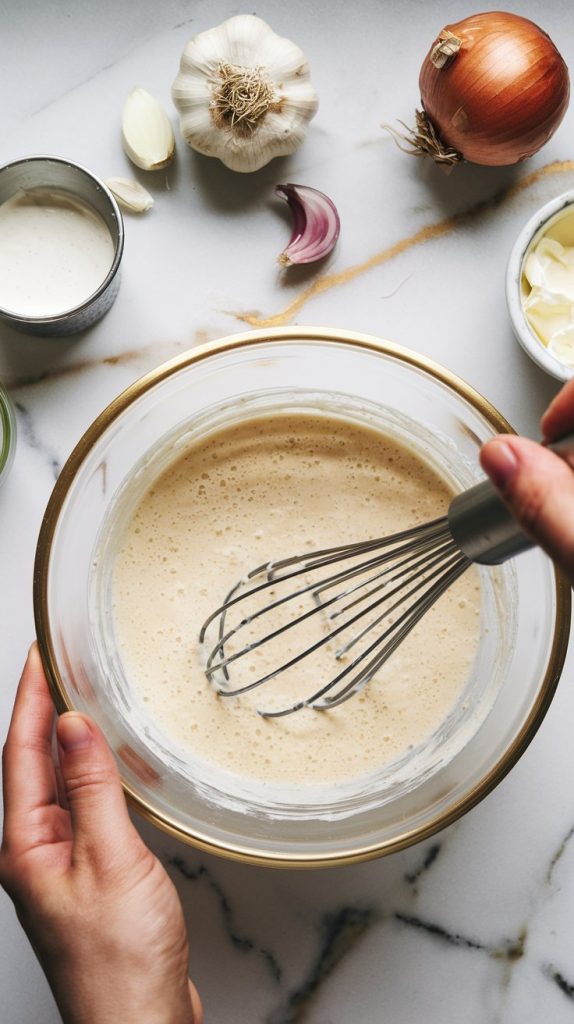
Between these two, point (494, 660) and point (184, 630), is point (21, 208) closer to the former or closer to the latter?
point (184, 630)

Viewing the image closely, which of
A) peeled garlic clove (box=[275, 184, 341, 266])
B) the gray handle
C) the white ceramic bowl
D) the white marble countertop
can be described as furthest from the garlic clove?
the gray handle

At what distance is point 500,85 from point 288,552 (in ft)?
2.26

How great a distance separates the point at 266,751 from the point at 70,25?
1089 millimetres

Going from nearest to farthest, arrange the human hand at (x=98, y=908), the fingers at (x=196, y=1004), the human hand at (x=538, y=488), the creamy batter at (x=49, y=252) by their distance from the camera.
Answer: the human hand at (x=538, y=488) < the human hand at (x=98, y=908) < the fingers at (x=196, y=1004) < the creamy batter at (x=49, y=252)

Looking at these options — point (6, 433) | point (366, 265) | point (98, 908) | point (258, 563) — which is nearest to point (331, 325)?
point (366, 265)

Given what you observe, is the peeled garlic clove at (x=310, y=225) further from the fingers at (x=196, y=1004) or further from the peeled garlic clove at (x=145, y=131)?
the fingers at (x=196, y=1004)

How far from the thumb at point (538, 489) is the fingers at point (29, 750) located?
0.73m

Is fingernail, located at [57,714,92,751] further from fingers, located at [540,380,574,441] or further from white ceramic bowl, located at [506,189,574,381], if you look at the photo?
white ceramic bowl, located at [506,189,574,381]

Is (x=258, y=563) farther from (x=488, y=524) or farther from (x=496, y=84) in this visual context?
(x=496, y=84)

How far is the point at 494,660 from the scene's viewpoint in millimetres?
1243

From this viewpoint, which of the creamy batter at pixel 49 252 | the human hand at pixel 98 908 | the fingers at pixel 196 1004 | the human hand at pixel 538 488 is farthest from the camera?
the creamy batter at pixel 49 252

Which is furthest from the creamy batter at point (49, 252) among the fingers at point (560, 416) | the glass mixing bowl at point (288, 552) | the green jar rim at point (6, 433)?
the fingers at point (560, 416)

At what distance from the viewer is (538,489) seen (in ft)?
2.46

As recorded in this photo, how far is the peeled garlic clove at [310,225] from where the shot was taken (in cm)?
133
